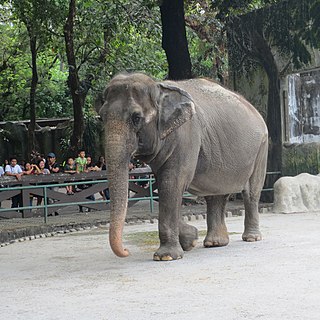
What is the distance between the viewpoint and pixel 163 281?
987cm

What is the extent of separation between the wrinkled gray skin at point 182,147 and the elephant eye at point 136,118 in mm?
14

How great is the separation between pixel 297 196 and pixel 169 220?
26.1 ft

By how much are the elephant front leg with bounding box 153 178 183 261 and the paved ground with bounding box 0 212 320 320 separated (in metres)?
0.20

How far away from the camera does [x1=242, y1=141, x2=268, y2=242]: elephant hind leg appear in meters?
13.5

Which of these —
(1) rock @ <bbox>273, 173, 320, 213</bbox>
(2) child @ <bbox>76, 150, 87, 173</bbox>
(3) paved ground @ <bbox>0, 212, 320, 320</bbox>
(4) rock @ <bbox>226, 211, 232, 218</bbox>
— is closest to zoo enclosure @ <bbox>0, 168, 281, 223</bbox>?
(2) child @ <bbox>76, 150, 87, 173</bbox>

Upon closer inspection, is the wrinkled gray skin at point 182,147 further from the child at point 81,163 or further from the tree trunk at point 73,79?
the tree trunk at point 73,79

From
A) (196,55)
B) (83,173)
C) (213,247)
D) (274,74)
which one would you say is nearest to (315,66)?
(274,74)

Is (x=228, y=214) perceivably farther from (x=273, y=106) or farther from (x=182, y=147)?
(x=182, y=147)

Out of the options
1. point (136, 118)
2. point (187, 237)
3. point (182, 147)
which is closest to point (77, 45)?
point (187, 237)

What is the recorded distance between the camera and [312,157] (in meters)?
20.8

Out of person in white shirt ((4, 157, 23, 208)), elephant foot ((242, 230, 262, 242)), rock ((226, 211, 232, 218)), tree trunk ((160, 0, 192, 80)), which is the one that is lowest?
rock ((226, 211, 232, 218))

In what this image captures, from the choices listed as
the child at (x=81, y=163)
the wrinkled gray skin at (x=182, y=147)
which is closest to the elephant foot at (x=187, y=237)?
the wrinkled gray skin at (x=182, y=147)

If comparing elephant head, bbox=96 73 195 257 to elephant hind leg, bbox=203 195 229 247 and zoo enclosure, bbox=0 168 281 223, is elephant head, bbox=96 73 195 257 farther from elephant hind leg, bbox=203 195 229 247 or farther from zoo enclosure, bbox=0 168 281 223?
zoo enclosure, bbox=0 168 281 223

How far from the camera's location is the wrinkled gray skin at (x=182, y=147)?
10.8m
